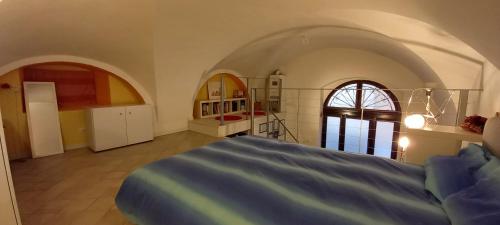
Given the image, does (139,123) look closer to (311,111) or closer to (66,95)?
(66,95)

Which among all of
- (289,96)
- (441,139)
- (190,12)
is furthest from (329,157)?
(289,96)

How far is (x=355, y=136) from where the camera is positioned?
5.39 metres

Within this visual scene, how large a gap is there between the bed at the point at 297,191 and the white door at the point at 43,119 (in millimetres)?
2527

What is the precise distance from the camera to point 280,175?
136 centimetres

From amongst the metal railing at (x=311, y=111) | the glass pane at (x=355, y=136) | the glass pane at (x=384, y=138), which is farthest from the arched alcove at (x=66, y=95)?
the glass pane at (x=384, y=138)

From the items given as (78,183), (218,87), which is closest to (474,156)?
(78,183)

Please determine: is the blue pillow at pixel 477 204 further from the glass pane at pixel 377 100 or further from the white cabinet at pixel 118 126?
the glass pane at pixel 377 100

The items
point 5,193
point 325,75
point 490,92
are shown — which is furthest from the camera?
point 325,75

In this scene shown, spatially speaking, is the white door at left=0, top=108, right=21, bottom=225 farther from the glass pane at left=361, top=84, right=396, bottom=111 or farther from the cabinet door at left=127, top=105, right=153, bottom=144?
the glass pane at left=361, top=84, right=396, bottom=111

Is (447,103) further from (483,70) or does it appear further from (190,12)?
(190,12)

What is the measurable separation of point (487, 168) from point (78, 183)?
3.26 meters

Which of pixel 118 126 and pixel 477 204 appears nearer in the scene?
pixel 477 204

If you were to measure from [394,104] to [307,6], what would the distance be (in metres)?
3.67

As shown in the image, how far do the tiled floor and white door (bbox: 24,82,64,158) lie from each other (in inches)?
6.6
